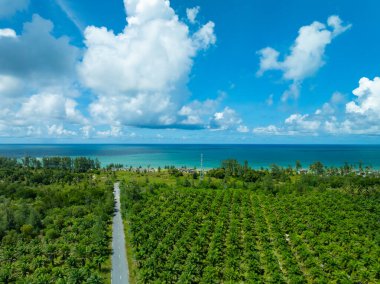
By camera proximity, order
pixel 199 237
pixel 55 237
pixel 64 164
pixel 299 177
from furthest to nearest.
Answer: pixel 64 164, pixel 299 177, pixel 55 237, pixel 199 237

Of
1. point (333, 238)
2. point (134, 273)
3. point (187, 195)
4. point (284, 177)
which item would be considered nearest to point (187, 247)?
point (134, 273)

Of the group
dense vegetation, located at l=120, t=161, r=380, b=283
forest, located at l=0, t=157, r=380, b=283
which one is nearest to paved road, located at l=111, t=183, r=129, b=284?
forest, located at l=0, t=157, r=380, b=283

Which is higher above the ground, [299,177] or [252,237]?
[252,237]

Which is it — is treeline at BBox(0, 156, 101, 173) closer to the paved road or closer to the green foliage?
the green foliage

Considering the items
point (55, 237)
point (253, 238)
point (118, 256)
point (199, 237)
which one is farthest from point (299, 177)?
point (55, 237)

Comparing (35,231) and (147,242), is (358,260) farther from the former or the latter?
(35,231)

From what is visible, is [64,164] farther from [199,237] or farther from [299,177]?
[299,177]

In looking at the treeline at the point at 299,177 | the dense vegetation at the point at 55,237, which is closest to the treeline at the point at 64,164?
the dense vegetation at the point at 55,237
